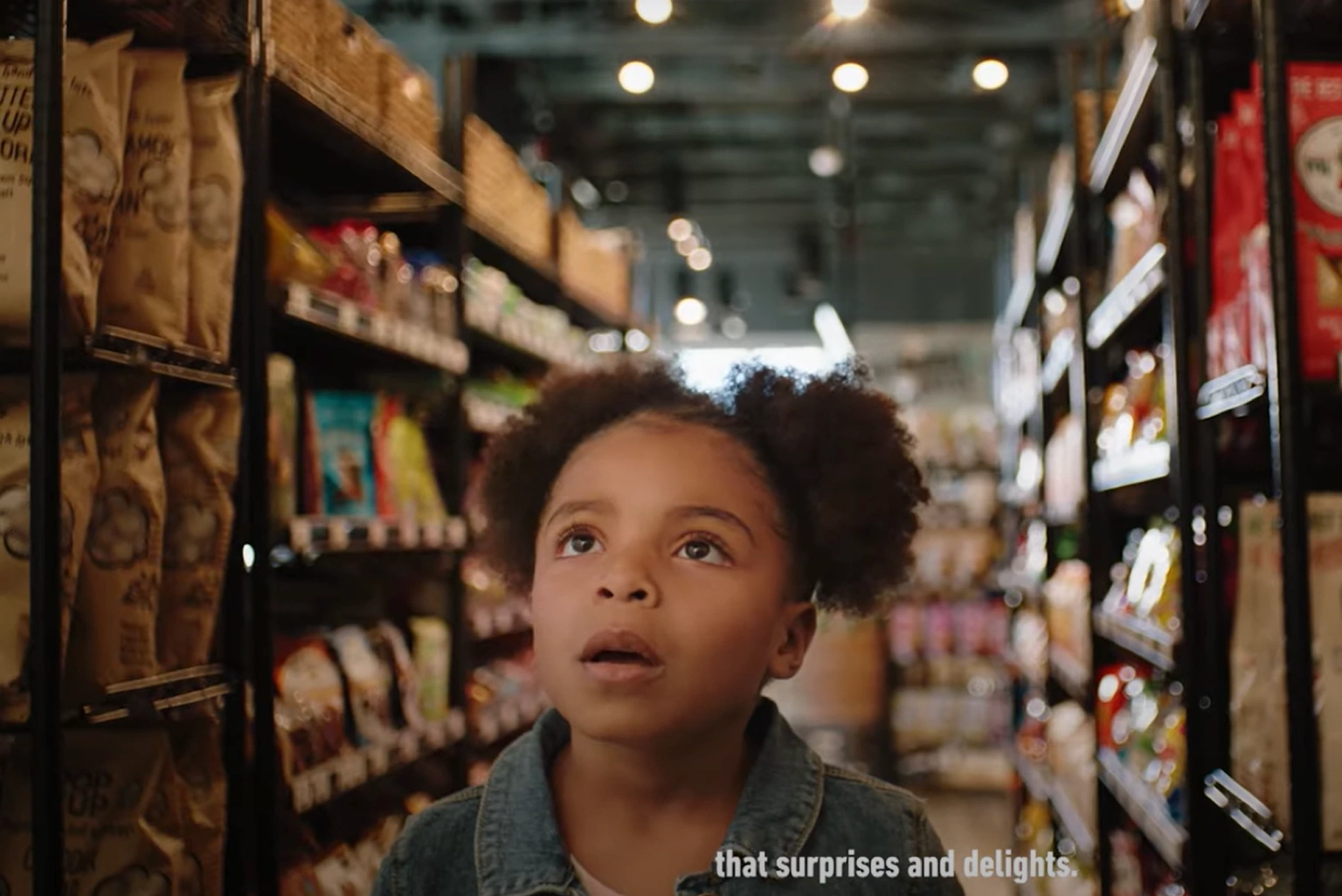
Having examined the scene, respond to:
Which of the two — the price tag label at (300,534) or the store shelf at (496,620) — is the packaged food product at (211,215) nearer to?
the price tag label at (300,534)

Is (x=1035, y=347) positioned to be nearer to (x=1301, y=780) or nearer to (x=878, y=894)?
(x=1301, y=780)

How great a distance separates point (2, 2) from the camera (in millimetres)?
1654

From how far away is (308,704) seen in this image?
2369 millimetres

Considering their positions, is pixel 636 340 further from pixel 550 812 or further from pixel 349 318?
pixel 550 812

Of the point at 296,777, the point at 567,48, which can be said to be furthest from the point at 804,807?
the point at 567,48

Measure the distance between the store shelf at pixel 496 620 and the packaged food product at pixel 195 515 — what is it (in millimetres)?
1503

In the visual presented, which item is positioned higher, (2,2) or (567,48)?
(567,48)

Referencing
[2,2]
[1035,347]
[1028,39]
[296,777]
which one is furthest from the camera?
[1028,39]

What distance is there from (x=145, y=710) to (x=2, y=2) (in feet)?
3.36

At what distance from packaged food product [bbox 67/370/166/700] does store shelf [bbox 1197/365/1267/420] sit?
1539 millimetres

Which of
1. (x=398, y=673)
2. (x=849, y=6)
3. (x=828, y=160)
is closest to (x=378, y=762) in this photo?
(x=398, y=673)

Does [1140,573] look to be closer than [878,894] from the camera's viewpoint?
No

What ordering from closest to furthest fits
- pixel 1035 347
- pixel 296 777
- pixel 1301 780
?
pixel 1301 780 < pixel 296 777 < pixel 1035 347

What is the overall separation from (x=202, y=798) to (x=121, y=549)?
41 cm
